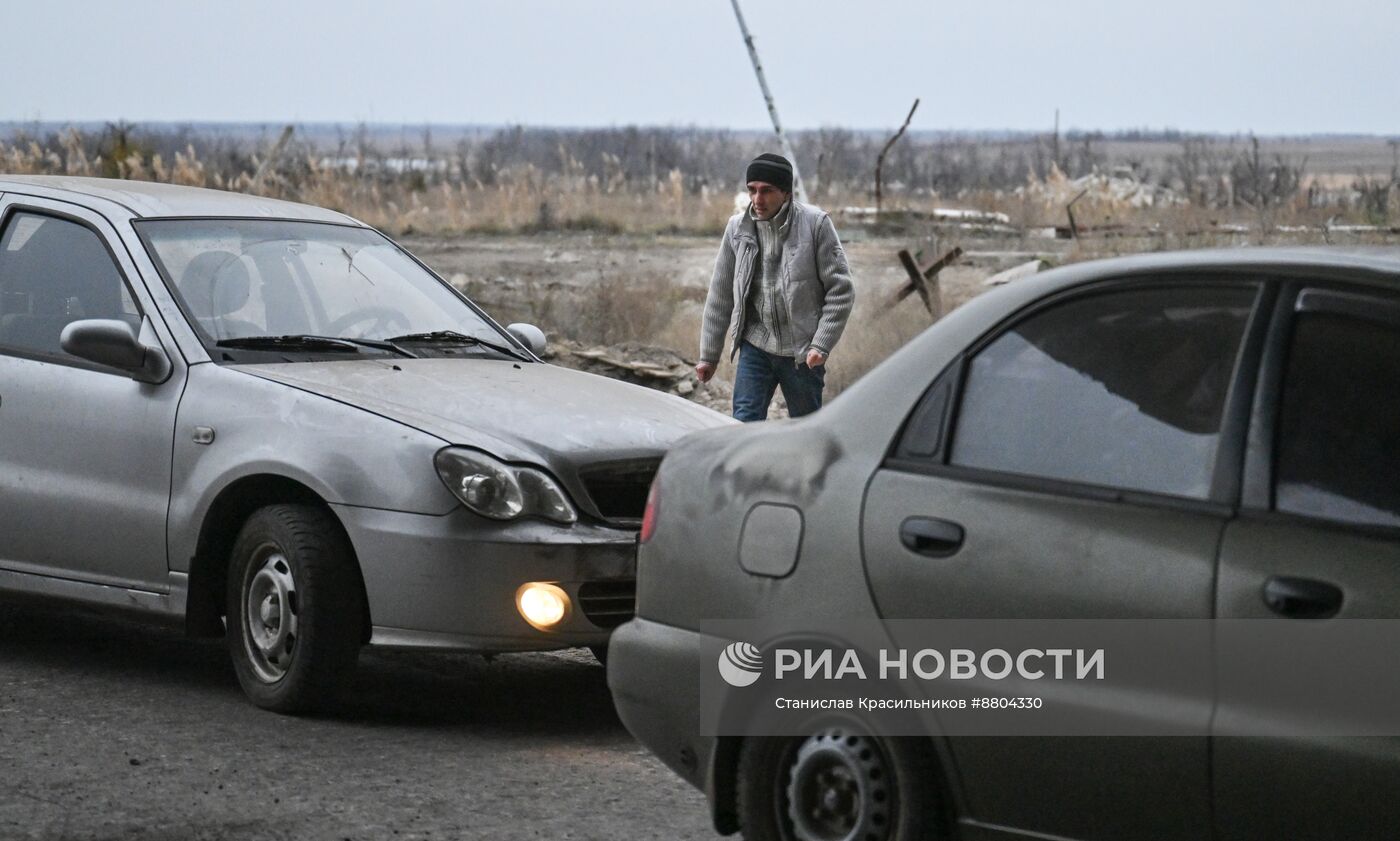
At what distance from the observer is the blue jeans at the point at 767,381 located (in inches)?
367

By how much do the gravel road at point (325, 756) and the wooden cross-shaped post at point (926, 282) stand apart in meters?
9.21

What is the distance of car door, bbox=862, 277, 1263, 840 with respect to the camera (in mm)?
3922

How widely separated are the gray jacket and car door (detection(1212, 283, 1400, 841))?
→ 205 inches

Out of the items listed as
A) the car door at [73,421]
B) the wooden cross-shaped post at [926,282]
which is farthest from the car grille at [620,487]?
the wooden cross-shaped post at [926,282]

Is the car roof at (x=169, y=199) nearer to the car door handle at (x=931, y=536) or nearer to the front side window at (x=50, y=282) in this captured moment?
the front side window at (x=50, y=282)

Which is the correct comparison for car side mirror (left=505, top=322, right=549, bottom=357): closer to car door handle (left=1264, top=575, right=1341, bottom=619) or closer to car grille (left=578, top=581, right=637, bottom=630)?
car grille (left=578, top=581, right=637, bottom=630)

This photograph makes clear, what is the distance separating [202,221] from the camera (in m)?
7.71

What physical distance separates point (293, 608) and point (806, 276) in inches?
136

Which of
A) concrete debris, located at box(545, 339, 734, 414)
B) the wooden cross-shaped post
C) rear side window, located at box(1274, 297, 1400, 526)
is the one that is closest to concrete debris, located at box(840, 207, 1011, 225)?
the wooden cross-shaped post

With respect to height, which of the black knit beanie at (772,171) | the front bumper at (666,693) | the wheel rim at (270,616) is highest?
the black knit beanie at (772,171)

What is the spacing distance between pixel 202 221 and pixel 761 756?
3999 millimetres

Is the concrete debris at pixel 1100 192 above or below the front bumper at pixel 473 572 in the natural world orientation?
above

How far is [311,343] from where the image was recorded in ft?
24.2

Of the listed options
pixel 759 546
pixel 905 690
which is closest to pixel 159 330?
pixel 759 546
